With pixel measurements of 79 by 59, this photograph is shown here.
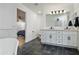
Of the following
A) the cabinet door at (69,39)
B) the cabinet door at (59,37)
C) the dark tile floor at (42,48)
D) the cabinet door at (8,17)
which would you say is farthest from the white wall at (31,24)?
the cabinet door at (69,39)

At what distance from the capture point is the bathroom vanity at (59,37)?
1.79 m

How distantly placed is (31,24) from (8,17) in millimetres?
434

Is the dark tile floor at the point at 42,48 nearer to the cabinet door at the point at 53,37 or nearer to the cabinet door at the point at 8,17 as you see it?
the cabinet door at the point at 53,37

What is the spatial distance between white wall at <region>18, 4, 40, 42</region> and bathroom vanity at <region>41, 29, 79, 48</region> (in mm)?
147

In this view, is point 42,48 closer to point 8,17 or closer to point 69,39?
point 69,39

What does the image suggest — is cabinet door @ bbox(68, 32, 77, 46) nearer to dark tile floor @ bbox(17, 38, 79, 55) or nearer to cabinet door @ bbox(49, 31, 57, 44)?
dark tile floor @ bbox(17, 38, 79, 55)

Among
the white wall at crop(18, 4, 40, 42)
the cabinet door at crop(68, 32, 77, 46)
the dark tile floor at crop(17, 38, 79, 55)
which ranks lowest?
the dark tile floor at crop(17, 38, 79, 55)

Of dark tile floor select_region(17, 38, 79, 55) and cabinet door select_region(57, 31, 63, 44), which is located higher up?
cabinet door select_region(57, 31, 63, 44)

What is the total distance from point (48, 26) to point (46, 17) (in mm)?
213

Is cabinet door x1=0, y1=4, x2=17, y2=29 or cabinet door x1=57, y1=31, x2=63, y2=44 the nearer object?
cabinet door x1=0, y1=4, x2=17, y2=29

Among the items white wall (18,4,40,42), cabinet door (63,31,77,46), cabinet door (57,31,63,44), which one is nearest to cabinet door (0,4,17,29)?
white wall (18,4,40,42)

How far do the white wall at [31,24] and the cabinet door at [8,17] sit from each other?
215mm

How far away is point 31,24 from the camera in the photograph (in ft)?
6.12

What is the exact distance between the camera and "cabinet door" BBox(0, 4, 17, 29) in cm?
161
